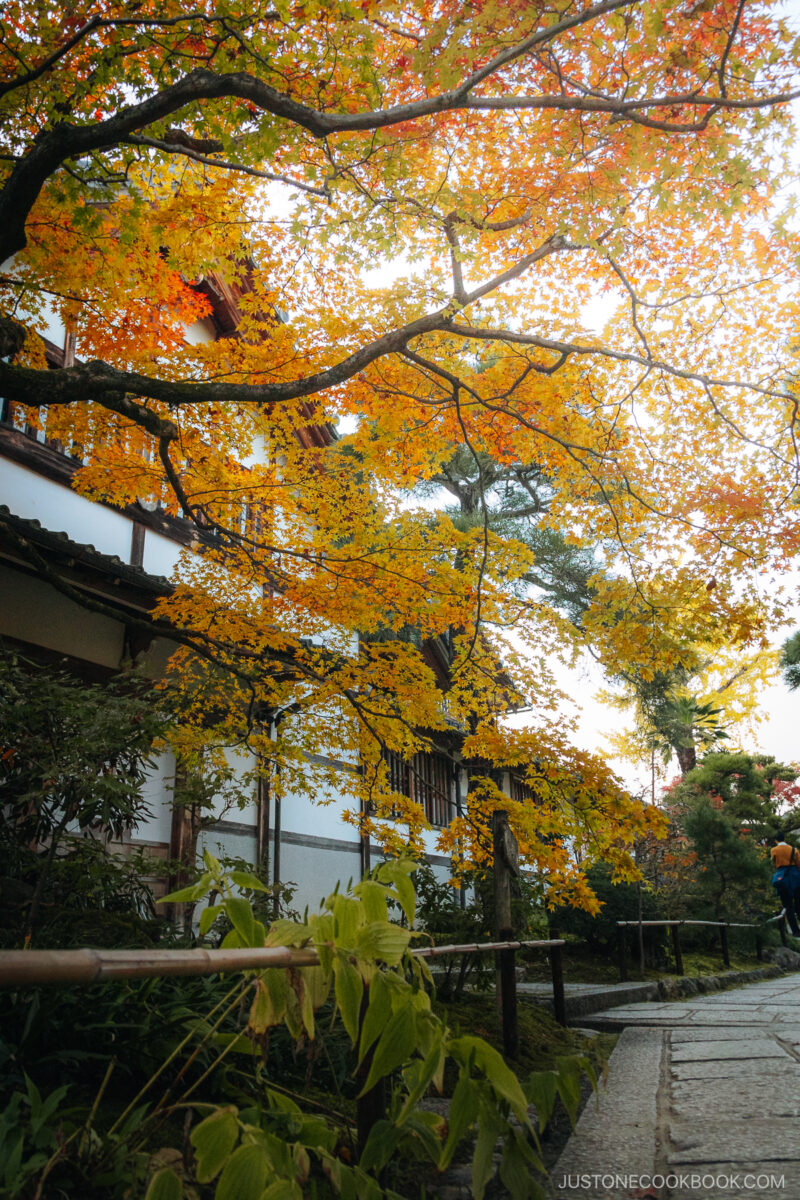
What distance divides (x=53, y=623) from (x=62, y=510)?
3.72 ft

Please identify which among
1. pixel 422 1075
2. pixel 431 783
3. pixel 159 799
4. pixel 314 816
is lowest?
pixel 422 1075

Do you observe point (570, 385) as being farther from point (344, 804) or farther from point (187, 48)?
point (344, 804)

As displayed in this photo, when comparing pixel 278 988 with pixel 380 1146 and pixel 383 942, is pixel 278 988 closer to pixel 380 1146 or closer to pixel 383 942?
pixel 383 942

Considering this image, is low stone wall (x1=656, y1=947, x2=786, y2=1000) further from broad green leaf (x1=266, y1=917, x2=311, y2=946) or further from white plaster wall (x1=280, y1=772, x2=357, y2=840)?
broad green leaf (x1=266, y1=917, x2=311, y2=946)

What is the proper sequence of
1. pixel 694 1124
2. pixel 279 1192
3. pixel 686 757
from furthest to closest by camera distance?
pixel 686 757 → pixel 694 1124 → pixel 279 1192

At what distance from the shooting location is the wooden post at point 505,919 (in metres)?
5.02

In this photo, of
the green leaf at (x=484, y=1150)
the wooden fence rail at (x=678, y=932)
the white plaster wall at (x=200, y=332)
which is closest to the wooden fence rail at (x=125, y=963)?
the green leaf at (x=484, y=1150)

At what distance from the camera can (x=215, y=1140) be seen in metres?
1.11

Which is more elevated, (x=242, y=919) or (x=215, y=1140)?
(x=242, y=919)

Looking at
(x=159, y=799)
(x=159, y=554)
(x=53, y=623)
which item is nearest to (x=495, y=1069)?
(x=53, y=623)

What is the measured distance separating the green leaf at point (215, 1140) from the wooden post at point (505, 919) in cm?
423

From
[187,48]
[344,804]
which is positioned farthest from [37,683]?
[344,804]

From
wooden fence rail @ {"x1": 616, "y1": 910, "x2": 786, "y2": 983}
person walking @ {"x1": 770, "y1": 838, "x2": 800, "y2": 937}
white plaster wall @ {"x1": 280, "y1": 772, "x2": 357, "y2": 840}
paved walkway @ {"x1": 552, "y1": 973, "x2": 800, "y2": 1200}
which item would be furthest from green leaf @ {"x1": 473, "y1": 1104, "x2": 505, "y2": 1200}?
person walking @ {"x1": 770, "y1": 838, "x2": 800, "y2": 937}

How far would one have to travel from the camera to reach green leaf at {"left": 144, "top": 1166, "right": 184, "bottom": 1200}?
3.46ft
